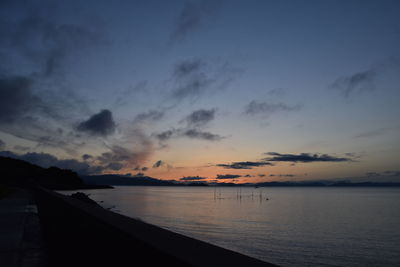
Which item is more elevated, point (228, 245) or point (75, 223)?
point (75, 223)

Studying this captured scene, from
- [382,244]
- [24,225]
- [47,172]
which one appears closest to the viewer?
[24,225]

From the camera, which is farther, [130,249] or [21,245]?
[21,245]

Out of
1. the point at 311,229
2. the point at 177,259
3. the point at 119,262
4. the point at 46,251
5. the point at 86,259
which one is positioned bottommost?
the point at 311,229

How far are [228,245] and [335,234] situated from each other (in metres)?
15.4

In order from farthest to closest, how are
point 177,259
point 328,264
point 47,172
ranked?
point 47,172 → point 328,264 → point 177,259

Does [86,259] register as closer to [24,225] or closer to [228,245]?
[24,225]

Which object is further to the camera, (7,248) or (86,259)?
(7,248)

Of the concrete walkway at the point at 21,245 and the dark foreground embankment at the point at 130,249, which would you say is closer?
the dark foreground embankment at the point at 130,249

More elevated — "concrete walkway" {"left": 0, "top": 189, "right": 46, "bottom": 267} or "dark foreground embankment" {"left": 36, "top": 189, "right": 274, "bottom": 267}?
"dark foreground embankment" {"left": 36, "top": 189, "right": 274, "bottom": 267}

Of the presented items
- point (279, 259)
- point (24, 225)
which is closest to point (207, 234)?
point (279, 259)

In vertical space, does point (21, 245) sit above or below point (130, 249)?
below

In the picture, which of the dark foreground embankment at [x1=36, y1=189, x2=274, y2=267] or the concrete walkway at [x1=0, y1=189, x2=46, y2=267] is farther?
the concrete walkway at [x1=0, y1=189, x2=46, y2=267]

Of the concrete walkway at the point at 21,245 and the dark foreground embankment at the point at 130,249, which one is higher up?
the dark foreground embankment at the point at 130,249

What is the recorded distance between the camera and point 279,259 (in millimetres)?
21344
